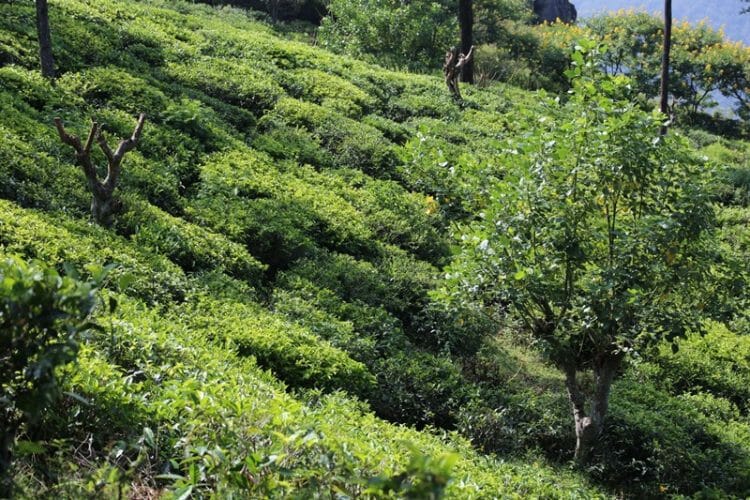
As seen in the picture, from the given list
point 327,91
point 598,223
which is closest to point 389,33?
point 327,91

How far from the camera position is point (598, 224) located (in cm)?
672

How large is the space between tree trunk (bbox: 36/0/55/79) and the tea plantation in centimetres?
36

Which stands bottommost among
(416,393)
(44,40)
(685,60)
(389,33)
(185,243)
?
(416,393)

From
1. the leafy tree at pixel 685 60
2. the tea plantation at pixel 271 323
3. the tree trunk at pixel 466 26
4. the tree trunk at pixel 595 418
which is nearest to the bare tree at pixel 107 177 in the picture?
the tea plantation at pixel 271 323

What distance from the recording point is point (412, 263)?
10070 mm

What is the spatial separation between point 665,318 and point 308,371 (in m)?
3.30

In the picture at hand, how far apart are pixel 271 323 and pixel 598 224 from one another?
11.0 feet

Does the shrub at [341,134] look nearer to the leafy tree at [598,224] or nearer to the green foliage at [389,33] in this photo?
the leafy tree at [598,224]

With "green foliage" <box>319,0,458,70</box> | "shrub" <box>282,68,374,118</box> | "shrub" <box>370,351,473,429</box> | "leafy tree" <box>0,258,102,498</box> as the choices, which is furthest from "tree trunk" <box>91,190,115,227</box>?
"green foliage" <box>319,0,458,70</box>

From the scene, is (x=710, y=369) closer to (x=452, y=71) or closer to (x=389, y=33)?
(x=452, y=71)

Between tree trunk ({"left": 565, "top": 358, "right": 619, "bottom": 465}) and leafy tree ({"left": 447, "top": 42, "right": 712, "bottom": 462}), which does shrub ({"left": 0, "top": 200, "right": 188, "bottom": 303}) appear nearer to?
leafy tree ({"left": 447, "top": 42, "right": 712, "bottom": 462})

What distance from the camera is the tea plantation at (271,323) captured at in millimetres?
3271

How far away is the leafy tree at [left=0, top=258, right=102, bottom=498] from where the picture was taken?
8.94 ft

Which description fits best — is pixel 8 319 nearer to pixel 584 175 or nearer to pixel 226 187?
pixel 584 175
